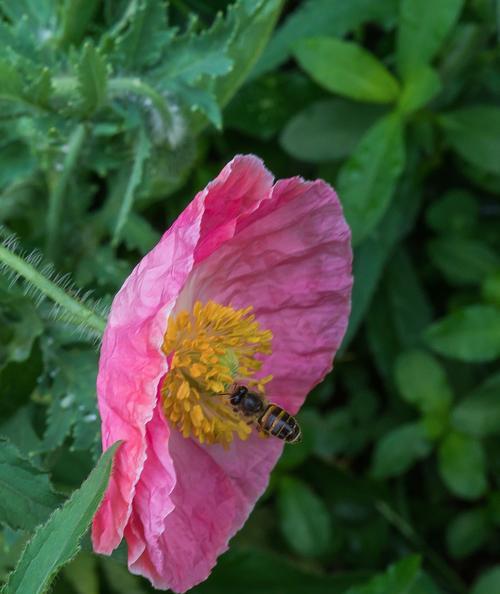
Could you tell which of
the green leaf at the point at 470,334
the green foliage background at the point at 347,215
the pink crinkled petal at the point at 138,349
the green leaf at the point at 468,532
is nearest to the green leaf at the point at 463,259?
the green foliage background at the point at 347,215

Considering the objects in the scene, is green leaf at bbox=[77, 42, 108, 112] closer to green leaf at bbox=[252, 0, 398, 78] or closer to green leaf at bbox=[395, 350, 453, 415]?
green leaf at bbox=[252, 0, 398, 78]

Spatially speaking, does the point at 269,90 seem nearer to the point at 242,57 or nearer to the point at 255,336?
the point at 242,57

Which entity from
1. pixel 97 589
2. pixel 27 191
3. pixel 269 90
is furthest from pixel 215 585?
pixel 269 90

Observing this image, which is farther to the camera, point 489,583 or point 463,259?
point 463,259

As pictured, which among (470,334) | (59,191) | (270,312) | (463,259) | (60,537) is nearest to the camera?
(60,537)

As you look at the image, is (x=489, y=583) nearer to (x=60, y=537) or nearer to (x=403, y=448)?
(x=403, y=448)

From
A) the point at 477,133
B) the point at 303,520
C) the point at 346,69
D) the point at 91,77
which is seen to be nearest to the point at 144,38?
the point at 91,77

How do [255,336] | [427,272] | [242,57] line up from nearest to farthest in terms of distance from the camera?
1. [255,336]
2. [242,57]
3. [427,272]

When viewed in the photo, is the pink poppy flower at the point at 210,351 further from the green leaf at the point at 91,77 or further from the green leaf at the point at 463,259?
the green leaf at the point at 463,259
